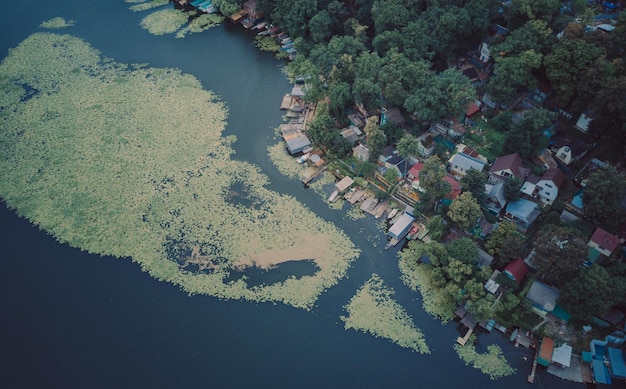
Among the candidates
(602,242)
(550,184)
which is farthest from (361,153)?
(602,242)

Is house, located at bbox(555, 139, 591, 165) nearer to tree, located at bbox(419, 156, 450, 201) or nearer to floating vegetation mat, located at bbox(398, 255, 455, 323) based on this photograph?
tree, located at bbox(419, 156, 450, 201)

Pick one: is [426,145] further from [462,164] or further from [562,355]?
[562,355]

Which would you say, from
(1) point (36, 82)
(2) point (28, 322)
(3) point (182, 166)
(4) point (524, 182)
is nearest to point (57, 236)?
(2) point (28, 322)

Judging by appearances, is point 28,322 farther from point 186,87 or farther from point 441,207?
point 441,207

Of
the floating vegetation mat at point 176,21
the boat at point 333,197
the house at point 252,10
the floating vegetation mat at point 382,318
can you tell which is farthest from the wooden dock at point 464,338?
the floating vegetation mat at point 176,21

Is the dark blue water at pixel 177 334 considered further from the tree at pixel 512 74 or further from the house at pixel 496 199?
the tree at pixel 512 74

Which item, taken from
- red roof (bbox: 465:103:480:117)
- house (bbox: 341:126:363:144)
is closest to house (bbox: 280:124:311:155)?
house (bbox: 341:126:363:144)
